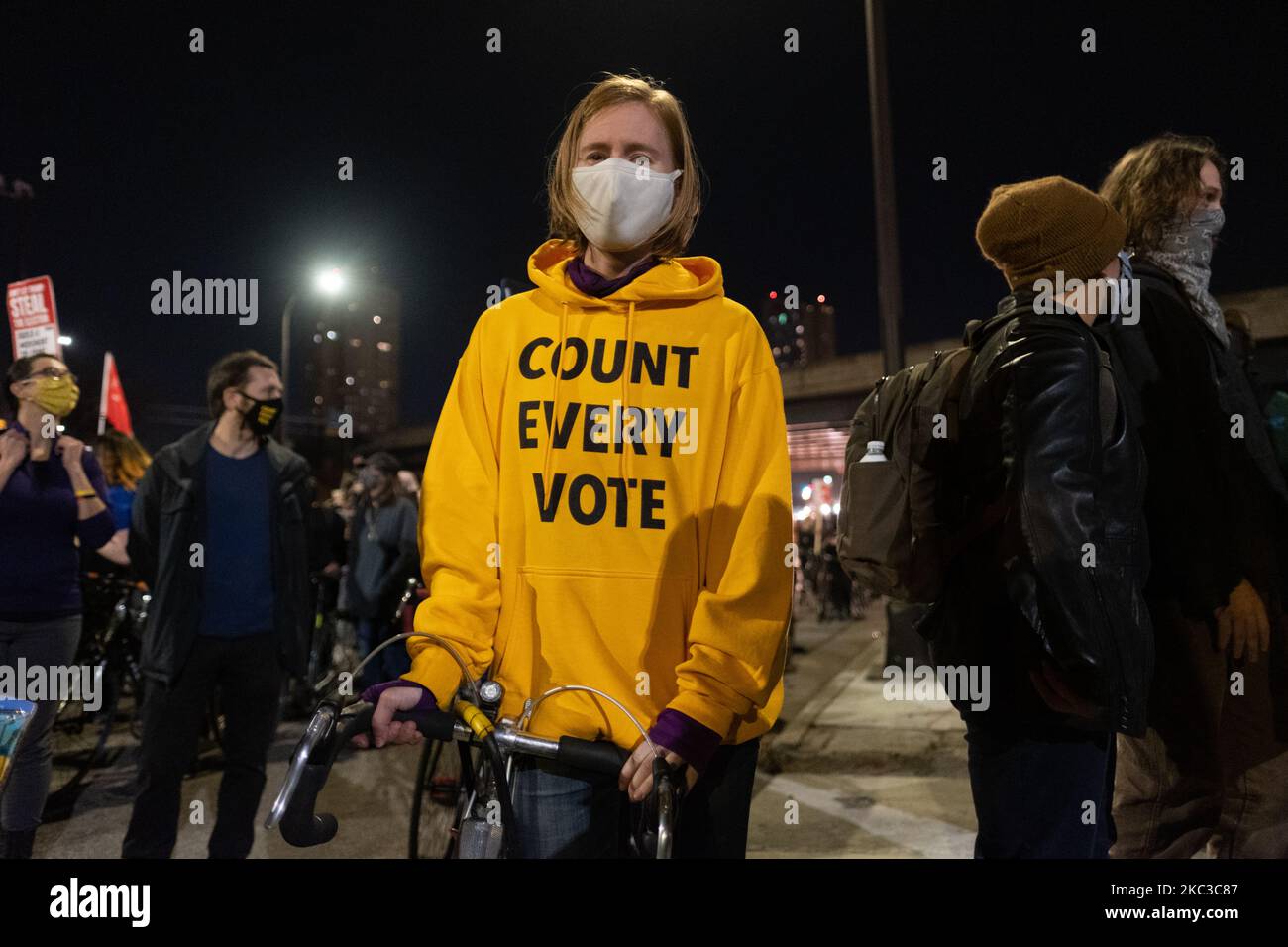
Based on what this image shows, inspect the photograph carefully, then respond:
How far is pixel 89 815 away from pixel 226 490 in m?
2.81

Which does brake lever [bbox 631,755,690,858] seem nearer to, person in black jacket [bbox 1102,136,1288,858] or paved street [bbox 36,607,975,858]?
person in black jacket [bbox 1102,136,1288,858]

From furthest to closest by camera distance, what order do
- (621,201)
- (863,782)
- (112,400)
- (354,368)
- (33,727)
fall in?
(354,368), (112,400), (863,782), (33,727), (621,201)

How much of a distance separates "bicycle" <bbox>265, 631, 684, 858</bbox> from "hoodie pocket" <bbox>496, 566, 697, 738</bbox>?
0.32 ft

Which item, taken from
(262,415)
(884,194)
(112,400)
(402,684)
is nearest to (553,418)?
Answer: (402,684)

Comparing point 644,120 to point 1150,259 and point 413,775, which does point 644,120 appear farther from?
point 413,775

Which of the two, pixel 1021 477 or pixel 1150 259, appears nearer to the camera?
pixel 1021 477

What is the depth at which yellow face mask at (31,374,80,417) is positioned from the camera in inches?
168

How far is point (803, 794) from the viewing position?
5.66 meters

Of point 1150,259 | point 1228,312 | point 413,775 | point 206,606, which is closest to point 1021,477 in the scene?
point 1150,259

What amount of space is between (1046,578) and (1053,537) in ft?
0.30

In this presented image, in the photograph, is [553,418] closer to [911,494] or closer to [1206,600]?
[911,494]
